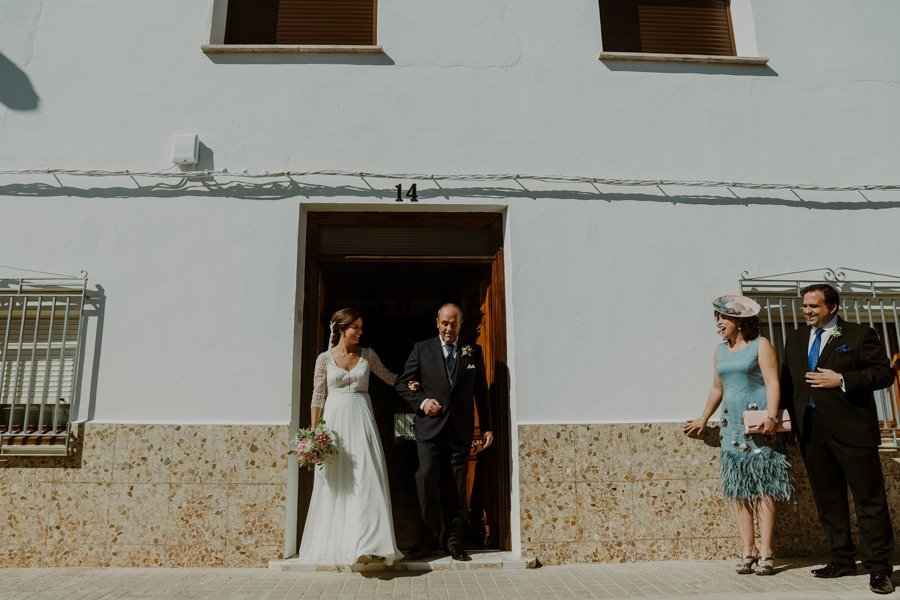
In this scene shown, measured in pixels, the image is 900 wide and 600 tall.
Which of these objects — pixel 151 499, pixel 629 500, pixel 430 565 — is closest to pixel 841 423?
pixel 629 500

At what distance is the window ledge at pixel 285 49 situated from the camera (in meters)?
5.73

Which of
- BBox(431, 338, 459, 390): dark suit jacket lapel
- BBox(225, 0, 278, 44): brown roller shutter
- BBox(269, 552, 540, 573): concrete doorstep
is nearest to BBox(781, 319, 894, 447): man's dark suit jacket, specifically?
BBox(269, 552, 540, 573): concrete doorstep

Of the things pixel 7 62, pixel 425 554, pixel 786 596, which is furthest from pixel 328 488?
pixel 7 62

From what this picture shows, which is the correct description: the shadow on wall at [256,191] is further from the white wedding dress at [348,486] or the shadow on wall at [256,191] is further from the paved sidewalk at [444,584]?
the paved sidewalk at [444,584]

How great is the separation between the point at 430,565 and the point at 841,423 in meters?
3.16

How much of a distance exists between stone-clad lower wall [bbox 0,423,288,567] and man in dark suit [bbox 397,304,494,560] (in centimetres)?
110

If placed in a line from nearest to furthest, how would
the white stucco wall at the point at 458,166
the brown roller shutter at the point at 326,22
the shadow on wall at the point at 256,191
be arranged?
the white stucco wall at the point at 458,166
the shadow on wall at the point at 256,191
the brown roller shutter at the point at 326,22

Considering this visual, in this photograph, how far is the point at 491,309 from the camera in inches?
229

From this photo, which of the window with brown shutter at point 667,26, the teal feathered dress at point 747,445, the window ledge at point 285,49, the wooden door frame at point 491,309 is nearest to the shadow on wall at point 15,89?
the window ledge at point 285,49

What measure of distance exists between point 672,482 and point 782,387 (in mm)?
1134

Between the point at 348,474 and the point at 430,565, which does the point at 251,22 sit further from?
the point at 430,565

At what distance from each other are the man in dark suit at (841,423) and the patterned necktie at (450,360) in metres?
2.57

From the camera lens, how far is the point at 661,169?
5.80 metres

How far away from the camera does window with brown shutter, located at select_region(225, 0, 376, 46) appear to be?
6.16m
